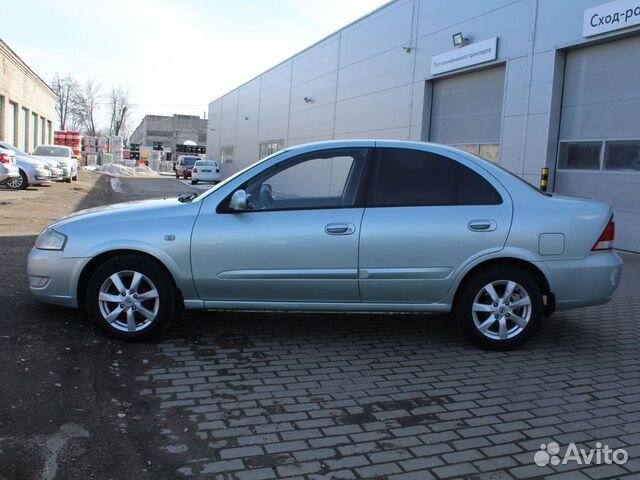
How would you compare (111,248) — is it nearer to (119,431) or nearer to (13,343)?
(13,343)

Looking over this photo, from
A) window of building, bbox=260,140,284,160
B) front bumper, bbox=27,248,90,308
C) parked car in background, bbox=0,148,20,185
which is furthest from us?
window of building, bbox=260,140,284,160

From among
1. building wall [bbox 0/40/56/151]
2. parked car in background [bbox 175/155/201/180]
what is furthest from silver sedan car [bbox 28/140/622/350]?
parked car in background [bbox 175/155/201/180]

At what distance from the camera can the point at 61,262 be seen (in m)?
4.75

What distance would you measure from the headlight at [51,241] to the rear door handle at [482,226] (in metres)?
3.35

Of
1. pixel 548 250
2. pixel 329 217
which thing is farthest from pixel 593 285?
pixel 329 217

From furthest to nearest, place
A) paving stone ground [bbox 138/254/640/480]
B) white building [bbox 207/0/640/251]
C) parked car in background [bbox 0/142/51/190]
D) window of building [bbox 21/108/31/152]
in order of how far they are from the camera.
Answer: window of building [bbox 21/108/31/152] < parked car in background [bbox 0/142/51/190] < white building [bbox 207/0/640/251] < paving stone ground [bbox 138/254/640/480]

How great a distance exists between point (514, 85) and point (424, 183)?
946 centimetres

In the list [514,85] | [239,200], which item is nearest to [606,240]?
[239,200]

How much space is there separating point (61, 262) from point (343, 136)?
18.2m

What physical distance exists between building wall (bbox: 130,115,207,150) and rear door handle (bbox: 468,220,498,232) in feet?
432

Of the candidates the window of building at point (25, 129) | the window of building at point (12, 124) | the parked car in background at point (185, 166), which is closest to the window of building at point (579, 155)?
the window of building at point (12, 124)

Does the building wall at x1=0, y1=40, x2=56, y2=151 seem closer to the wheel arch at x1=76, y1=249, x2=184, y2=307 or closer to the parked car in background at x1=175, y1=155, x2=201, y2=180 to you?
the parked car in background at x1=175, y1=155, x2=201, y2=180

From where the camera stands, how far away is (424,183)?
4.89 meters

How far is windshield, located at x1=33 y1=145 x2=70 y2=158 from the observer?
26227 mm
